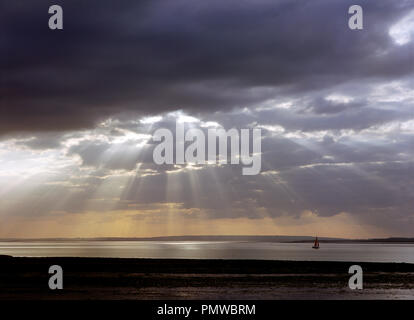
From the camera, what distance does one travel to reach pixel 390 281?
171 ft

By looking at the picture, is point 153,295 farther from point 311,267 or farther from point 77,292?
point 311,267

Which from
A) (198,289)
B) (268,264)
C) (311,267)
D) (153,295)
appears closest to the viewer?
(153,295)
